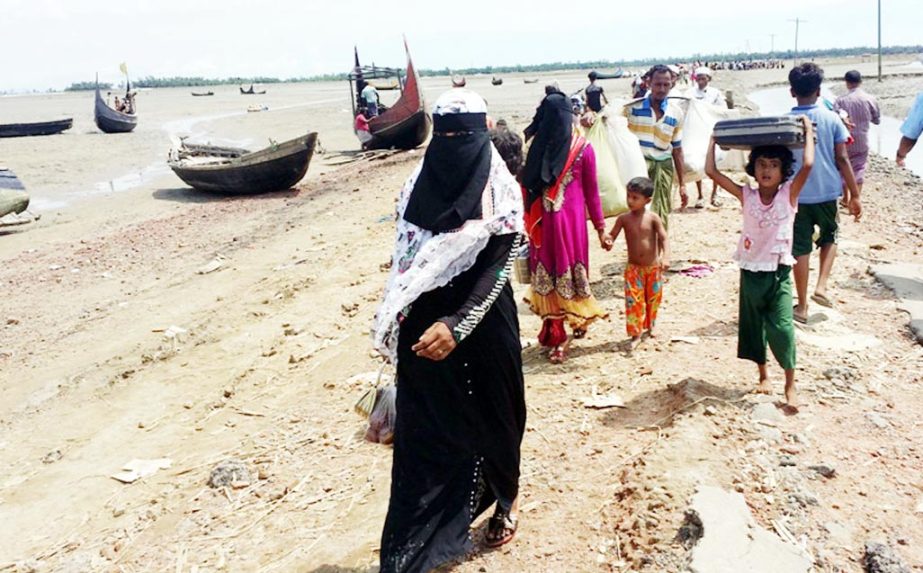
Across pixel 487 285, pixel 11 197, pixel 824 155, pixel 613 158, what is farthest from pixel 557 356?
pixel 11 197

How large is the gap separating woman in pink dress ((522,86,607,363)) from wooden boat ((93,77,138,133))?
28.9 meters

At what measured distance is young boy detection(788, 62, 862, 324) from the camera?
455cm

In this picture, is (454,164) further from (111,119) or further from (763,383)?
(111,119)

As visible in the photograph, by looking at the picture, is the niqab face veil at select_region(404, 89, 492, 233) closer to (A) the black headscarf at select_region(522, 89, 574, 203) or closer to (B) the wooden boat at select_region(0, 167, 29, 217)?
(A) the black headscarf at select_region(522, 89, 574, 203)

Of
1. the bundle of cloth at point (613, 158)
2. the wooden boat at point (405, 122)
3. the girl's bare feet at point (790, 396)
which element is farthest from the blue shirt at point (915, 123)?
the wooden boat at point (405, 122)

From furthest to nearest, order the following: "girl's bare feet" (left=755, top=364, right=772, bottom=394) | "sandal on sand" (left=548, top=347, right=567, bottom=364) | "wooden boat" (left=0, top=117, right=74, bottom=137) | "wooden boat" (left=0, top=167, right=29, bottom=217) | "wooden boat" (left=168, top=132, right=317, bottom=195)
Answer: "wooden boat" (left=0, top=117, right=74, bottom=137), "wooden boat" (left=168, top=132, right=317, bottom=195), "wooden boat" (left=0, top=167, right=29, bottom=217), "sandal on sand" (left=548, top=347, right=567, bottom=364), "girl's bare feet" (left=755, top=364, right=772, bottom=394)

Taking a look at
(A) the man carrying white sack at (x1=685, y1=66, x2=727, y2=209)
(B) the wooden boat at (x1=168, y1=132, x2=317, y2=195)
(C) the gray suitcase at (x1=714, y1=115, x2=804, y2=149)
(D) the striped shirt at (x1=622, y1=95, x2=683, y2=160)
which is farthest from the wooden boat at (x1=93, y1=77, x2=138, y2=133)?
(C) the gray suitcase at (x1=714, y1=115, x2=804, y2=149)

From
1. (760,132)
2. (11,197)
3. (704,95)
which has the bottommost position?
(11,197)

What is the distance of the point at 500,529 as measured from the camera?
2924 mm

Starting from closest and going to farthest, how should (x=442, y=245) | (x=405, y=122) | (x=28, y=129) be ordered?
(x=442, y=245) → (x=405, y=122) → (x=28, y=129)

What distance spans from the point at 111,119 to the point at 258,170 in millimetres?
18435

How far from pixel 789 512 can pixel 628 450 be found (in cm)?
83

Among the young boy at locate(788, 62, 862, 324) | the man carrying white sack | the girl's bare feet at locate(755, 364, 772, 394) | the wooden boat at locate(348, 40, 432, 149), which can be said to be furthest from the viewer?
the wooden boat at locate(348, 40, 432, 149)

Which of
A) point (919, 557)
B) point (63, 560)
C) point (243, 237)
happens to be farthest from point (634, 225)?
point (243, 237)
